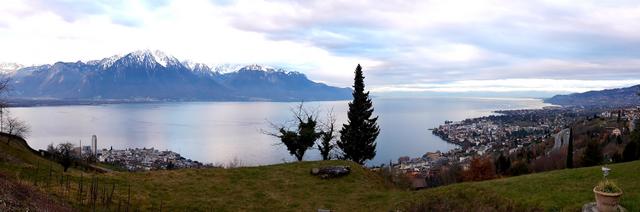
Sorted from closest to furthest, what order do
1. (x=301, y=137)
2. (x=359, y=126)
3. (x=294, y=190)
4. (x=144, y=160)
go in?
(x=294, y=190) → (x=301, y=137) → (x=359, y=126) → (x=144, y=160)

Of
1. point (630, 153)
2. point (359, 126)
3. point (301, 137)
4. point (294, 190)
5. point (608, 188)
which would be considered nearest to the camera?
point (608, 188)

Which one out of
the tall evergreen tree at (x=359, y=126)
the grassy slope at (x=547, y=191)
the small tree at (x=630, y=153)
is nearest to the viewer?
the grassy slope at (x=547, y=191)

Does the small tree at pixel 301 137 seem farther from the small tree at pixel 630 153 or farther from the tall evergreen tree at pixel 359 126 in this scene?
the small tree at pixel 630 153

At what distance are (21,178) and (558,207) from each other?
68.3 ft

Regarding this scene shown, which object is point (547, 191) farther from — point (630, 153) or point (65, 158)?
point (630, 153)

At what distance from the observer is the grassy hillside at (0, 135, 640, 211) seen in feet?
53.9

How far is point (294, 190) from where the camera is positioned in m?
23.4

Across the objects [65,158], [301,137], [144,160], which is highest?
[301,137]

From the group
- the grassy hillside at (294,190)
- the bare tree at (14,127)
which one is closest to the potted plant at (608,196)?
the grassy hillside at (294,190)

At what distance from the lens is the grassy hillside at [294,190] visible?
16.4m

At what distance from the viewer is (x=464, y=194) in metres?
A: 19.0

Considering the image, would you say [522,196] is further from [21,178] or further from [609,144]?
[609,144]

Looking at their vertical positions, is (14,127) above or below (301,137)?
→ below

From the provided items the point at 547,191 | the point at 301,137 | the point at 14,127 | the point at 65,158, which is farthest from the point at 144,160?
the point at 547,191
